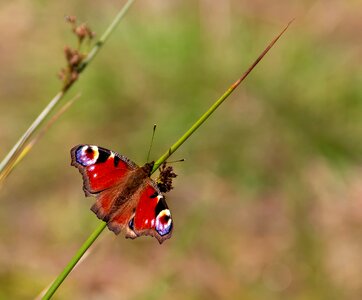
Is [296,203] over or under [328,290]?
over

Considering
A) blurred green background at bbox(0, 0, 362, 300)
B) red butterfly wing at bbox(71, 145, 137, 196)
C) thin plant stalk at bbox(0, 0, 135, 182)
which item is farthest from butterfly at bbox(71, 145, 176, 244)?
blurred green background at bbox(0, 0, 362, 300)

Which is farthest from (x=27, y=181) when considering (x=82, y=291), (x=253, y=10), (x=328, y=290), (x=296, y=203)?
(x=253, y=10)

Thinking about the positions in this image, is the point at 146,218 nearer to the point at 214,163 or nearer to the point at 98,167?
the point at 98,167

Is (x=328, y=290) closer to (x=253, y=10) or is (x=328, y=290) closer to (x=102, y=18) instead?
(x=102, y=18)

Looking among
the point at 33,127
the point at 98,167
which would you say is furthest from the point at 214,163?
the point at 33,127

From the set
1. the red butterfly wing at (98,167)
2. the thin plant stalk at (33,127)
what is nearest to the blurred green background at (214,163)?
the red butterfly wing at (98,167)

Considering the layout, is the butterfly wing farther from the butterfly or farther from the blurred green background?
the blurred green background
